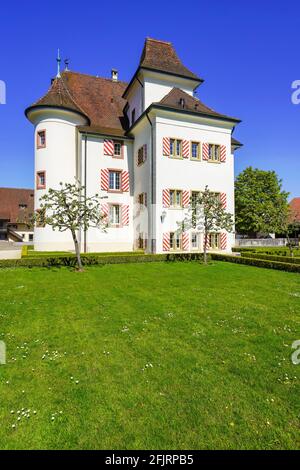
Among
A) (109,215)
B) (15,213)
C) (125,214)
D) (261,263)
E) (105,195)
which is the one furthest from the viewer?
(15,213)

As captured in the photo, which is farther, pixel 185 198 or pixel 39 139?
pixel 39 139

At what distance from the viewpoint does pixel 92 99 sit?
27516mm

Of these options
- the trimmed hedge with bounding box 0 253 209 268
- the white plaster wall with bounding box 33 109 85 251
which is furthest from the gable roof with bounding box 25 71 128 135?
the trimmed hedge with bounding box 0 253 209 268

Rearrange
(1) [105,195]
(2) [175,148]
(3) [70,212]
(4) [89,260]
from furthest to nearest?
(1) [105,195] < (2) [175,148] < (4) [89,260] < (3) [70,212]

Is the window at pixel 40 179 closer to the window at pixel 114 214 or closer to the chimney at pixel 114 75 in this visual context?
the window at pixel 114 214

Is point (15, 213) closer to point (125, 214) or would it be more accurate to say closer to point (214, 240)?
point (125, 214)

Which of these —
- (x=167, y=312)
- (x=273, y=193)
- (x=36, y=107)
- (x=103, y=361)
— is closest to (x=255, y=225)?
(x=273, y=193)

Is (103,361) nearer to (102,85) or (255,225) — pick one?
(102,85)

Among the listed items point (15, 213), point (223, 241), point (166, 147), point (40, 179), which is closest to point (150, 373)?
point (166, 147)

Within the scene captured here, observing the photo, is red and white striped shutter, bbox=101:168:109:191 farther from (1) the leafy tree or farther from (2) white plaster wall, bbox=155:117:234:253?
(1) the leafy tree

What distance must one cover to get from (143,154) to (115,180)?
3.89m

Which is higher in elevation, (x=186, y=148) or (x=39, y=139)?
(x=39, y=139)

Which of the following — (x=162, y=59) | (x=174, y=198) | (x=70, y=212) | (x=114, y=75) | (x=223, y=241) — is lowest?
(x=223, y=241)
